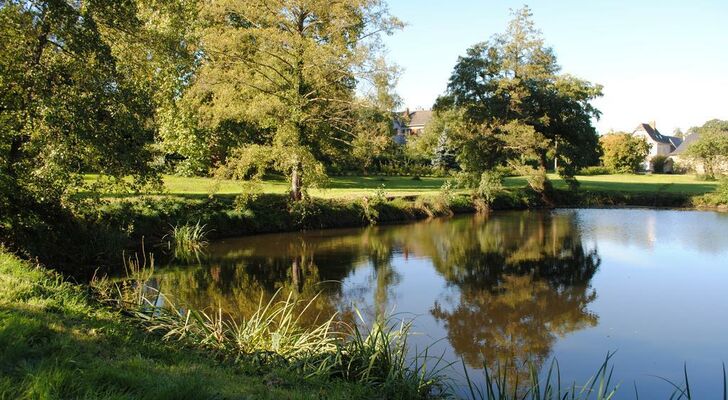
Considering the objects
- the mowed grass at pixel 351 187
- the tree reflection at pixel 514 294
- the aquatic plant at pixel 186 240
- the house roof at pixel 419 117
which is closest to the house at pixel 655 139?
the house roof at pixel 419 117

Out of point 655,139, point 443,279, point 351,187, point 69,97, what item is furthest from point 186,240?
point 655,139

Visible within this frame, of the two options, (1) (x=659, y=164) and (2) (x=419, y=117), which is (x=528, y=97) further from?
(2) (x=419, y=117)

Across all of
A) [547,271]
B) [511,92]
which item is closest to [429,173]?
[511,92]

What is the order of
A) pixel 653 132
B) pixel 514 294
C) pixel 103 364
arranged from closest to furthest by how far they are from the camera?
1. pixel 103 364
2. pixel 514 294
3. pixel 653 132

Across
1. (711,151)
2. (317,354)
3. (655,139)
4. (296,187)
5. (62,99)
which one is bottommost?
(317,354)

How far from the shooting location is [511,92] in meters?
28.5

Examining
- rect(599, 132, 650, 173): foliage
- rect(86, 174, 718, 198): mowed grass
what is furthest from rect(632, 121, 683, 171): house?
rect(86, 174, 718, 198): mowed grass

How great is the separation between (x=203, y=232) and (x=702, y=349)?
14.1m

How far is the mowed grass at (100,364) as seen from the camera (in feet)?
12.2

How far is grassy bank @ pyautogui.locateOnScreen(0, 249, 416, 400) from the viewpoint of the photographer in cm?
373

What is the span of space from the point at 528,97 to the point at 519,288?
1926 cm

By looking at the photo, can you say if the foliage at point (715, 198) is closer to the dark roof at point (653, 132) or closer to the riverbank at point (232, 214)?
the riverbank at point (232, 214)

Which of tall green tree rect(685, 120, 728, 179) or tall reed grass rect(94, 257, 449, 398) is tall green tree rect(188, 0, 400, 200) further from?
tall green tree rect(685, 120, 728, 179)

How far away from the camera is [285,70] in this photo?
65.1 feet
